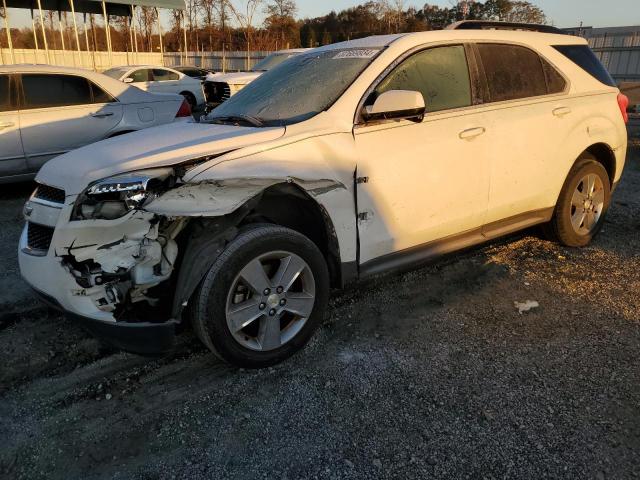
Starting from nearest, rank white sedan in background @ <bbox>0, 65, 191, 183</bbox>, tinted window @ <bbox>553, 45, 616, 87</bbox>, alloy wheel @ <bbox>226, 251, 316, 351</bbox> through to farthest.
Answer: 1. alloy wheel @ <bbox>226, 251, 316, 351</bbox>
2. tinted window @ <bbox>553, 45, 616, 87</bbox>
3. white sedan in background @ <bbox>0, 65, 191, 183</bbox>

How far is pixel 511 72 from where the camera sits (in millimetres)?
3859

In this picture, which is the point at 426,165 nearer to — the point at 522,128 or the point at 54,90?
the point at 522,128

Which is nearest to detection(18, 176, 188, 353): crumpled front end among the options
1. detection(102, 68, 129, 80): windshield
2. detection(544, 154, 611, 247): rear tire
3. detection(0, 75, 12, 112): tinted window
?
detection(544, 154, 611, 247): rear tire

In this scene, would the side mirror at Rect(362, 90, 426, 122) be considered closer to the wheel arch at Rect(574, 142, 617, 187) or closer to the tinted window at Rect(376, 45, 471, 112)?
the tinted window at Rect(376, 45, 471, 112)

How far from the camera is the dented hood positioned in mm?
2531

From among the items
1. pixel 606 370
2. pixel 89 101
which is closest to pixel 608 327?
pixel 606 370

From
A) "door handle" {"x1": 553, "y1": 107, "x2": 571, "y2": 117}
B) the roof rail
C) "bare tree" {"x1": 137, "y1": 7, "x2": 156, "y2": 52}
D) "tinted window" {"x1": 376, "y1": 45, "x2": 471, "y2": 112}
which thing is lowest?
"door handle" {"x1": 553, "y1": 107, "x2": 571, "y2": 117}

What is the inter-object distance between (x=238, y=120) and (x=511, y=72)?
2.15 metres

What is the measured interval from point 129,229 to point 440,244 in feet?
6.95

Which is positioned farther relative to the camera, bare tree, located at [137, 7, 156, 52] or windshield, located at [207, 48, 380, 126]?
bare tree, located at [137, 7, 156, 52]

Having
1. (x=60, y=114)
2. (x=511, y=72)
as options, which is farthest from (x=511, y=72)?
(x=60, y=114)

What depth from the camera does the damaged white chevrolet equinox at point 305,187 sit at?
251 cm

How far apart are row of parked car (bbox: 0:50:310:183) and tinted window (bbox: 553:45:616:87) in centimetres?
513

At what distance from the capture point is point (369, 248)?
316 cm
